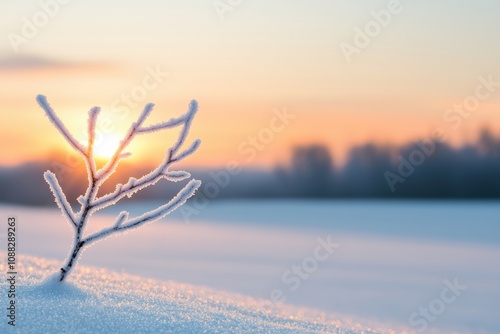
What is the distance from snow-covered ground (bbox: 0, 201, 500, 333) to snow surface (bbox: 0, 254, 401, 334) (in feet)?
0.16

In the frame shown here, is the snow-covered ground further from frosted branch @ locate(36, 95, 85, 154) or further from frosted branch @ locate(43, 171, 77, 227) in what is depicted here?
frosted branch @ locate(36, 95, 85, 154)

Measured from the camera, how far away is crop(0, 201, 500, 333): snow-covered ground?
6.80 metres

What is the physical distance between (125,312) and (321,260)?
807 centimetres

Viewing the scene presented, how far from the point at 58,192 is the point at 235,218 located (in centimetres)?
1646

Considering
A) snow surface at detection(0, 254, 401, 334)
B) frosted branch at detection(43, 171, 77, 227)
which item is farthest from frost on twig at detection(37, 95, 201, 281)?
snow surface at detection(0, 254, 401, 334)

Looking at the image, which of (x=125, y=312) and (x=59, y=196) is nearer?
(x=125, y=312)

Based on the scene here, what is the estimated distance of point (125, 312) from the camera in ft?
10.5

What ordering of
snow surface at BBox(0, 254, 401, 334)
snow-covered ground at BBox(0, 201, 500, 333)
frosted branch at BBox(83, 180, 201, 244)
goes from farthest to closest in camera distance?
1. snow-covered ground at BBox(0, 201, 500, 333)
2. frosted branch at BBox(83, 180, 201, 244)
3. snow surface at BBox(0, 254, 401, 334)

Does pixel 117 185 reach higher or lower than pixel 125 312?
higher

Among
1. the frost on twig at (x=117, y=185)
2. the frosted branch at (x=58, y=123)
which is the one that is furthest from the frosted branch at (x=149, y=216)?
the frosted branch at (x=58, y=123)

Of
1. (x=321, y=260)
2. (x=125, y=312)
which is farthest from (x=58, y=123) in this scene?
(x=321, y=260)

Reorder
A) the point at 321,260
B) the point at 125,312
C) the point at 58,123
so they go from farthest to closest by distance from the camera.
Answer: the point at 321,260 < the point at 58,123 < the point at 125,312

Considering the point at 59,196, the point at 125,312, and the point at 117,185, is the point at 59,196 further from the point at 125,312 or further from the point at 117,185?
the point at 125,312

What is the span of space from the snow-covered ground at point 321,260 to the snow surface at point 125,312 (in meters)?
0.05
